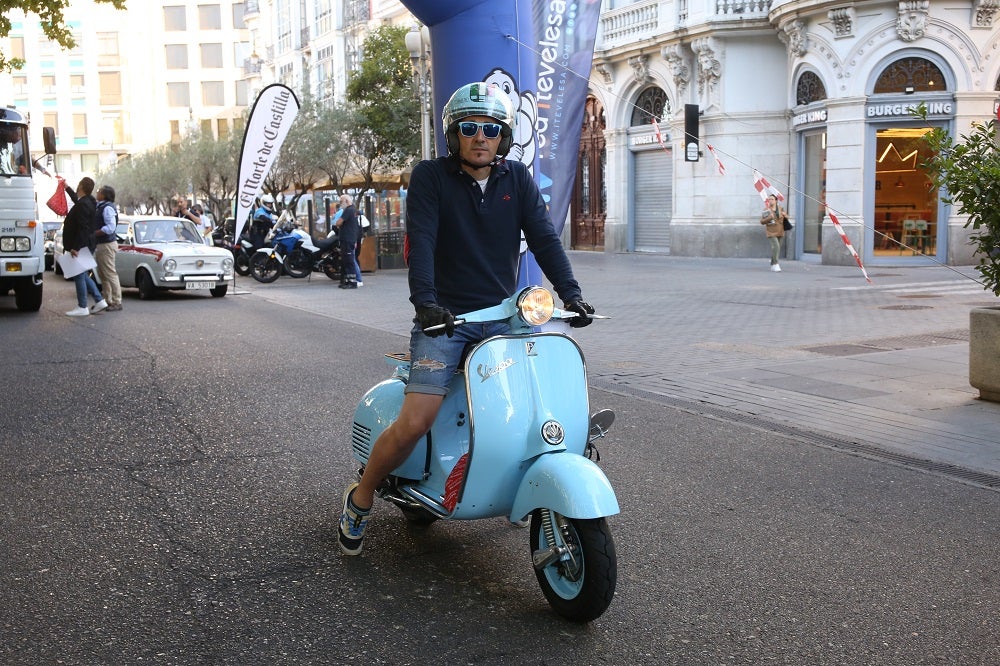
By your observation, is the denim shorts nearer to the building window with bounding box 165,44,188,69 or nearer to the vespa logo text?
the vespa logo text

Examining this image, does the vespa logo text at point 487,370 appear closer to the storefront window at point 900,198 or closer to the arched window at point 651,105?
the storefront window at point 900,198

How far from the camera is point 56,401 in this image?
780cm

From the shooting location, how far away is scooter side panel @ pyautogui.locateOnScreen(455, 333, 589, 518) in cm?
364

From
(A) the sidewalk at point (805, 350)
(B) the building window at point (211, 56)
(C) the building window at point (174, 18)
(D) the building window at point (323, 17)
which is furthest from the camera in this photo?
(C) the building window at point (174, 18)

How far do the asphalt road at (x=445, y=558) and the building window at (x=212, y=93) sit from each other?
87965 mm

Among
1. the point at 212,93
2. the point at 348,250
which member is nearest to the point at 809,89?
the point at 348,250

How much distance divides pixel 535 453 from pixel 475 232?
832 mm

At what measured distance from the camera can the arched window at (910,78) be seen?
867 inches

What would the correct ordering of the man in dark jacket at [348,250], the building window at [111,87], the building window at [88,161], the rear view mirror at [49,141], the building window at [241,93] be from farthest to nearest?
the building window at [88,161], the building window at [111,87], the building window at [241,93], the man in dark jacket at [348,250], the rear view mirror at [49,141]

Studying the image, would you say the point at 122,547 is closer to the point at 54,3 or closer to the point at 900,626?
the point at 900,626

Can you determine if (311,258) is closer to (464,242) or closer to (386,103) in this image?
(386,103)

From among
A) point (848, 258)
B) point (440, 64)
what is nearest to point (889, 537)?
point (440, 64)

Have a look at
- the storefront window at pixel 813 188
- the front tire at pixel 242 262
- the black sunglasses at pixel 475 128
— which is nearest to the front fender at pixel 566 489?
the black sunglasses at pixel 475 128

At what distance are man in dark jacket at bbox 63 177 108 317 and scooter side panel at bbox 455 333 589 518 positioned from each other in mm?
11743
